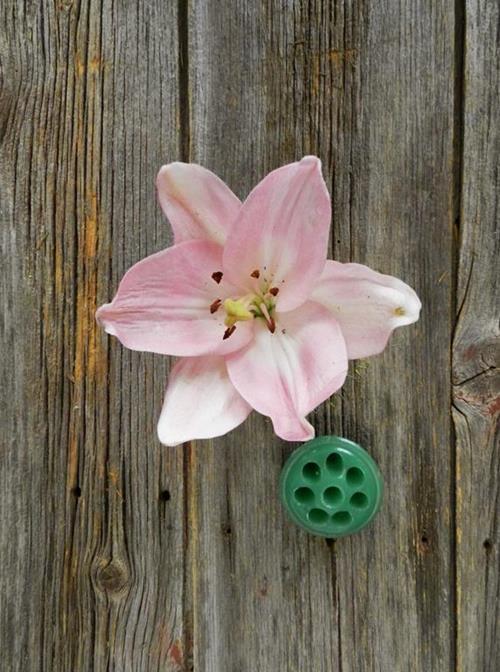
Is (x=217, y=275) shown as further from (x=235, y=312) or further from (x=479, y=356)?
(x=479, y=356)

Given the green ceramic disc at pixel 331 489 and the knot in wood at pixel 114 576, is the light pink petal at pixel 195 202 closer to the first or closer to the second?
the green ceramic disc at pixel 331 489

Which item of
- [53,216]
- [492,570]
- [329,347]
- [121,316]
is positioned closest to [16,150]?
[53,216]

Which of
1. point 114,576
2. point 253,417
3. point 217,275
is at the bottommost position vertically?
point 114,576

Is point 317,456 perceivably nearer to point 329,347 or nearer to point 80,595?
point 329,347

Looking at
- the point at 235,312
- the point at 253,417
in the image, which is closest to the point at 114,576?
the point at 253,417

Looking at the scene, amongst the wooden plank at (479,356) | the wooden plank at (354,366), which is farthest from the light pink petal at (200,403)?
the wooden plank at (479,356)

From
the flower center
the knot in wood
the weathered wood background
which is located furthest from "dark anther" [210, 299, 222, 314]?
the knot in wood
